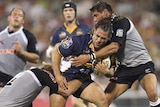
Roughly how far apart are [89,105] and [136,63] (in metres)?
1.50

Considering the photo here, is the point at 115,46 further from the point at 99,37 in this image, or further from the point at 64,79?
the point at 64,79

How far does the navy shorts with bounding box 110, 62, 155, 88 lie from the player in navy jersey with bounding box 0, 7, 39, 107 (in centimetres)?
157

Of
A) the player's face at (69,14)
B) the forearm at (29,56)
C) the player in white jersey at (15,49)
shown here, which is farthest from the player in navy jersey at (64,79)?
the player's face at (69,14)

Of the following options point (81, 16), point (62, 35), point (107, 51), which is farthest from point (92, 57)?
point (81, 16)

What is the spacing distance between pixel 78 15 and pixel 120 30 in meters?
7.71

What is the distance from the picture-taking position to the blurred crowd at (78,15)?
50.6 feet

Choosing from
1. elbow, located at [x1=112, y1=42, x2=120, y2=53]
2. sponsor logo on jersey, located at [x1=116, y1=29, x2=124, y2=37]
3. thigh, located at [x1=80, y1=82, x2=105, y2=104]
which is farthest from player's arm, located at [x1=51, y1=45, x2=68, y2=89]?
sponsor logo on jersey, located at [x1=116, y1=29, x2=124, y2=37]

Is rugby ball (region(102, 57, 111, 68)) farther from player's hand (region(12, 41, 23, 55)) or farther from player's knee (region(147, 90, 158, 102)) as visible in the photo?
player's hand (region(12, 41, 23, 55))

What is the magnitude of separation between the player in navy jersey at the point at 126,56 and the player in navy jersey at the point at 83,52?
147 millimetres

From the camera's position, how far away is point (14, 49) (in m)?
9.42

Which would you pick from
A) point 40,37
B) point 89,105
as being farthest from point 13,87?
point 40,37

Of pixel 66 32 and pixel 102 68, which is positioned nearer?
pixel 102 68

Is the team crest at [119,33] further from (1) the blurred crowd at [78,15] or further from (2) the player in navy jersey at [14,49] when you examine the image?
(1) the blurred crowd at [78,15]

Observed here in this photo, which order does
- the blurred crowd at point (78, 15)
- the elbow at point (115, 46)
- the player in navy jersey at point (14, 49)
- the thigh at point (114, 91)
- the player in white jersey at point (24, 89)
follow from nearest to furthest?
the player in white jersey at point (24, 89)
the elbow at point (115, 46)
the thigh at point (114, 91)
the player in navy jersey at point (14, 49)
the blurred crowd at point (78, 15)
